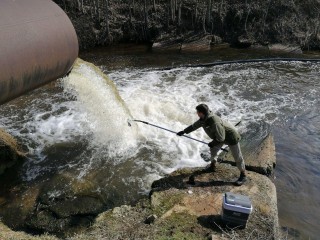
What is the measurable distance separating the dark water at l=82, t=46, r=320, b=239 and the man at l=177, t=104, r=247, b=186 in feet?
3.54

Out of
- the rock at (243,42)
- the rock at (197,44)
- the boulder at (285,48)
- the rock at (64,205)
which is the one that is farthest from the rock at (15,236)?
the boulder at (285,48)

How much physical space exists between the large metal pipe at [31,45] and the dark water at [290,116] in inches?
162

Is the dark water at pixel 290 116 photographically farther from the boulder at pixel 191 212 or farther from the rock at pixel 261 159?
the boulder at pixel 191 212

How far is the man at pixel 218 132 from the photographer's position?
212 inches

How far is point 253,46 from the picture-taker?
14.3 metres

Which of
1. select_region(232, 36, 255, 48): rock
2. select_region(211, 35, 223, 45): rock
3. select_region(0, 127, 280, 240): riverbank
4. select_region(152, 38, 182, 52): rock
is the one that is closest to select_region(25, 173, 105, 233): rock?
select_region(0, 127, 280, 240): riverbank

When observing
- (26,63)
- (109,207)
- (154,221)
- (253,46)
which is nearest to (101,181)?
(109,207)

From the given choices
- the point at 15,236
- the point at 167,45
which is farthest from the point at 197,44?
the point at 15,236

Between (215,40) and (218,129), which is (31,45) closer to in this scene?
(218,129)

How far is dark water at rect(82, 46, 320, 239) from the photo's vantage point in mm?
5848

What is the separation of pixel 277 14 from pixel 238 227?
12.8 meters

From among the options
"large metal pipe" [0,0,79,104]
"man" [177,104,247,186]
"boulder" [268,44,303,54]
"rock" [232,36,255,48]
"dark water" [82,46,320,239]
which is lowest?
"dark water" [82,46,320,239]

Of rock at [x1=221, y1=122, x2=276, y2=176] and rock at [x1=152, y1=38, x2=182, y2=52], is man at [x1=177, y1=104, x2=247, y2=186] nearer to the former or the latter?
rock at [x1=221, y1=122, x2=276, y2=176]

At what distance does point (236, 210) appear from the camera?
4.48m
